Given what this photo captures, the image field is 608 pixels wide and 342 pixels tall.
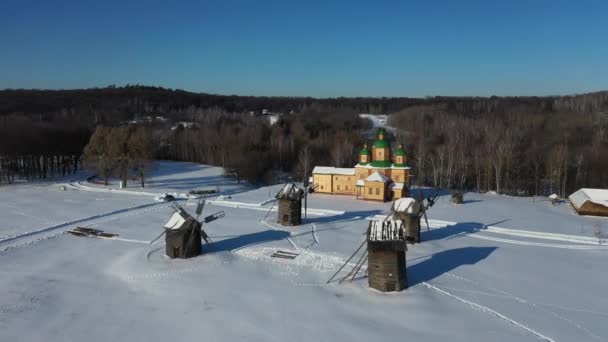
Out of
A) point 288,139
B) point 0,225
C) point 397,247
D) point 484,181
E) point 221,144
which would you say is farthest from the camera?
point 288,139

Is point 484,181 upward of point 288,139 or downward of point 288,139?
downward

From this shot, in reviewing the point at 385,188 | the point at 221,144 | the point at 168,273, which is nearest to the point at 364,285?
the point at 168,273

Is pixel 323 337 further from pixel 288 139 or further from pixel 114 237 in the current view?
pixel 288 139

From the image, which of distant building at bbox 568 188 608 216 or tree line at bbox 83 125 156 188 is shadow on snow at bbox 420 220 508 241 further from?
tree line at bbox 83 125 156 188

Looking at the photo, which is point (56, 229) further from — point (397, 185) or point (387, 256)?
point (397, 185)

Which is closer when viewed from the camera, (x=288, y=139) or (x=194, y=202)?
(x=194, y=202)

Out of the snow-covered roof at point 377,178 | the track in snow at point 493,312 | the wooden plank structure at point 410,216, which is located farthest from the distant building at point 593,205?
the track in snow at point 493,312

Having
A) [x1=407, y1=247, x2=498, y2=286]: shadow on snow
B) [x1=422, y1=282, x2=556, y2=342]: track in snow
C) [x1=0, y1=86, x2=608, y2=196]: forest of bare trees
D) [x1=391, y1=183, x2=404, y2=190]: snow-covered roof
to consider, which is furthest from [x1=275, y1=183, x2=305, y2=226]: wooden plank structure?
[x1=0, y1=86, x2=608, y2=196]: forest of bare trees

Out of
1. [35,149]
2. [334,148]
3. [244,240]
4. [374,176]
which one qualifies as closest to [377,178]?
[374,176]

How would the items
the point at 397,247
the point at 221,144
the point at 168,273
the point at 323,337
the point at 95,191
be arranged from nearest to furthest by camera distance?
the point at 323,337
the point at 397,247
the point at 168,273
the point at 95,191
the point at 221,144
